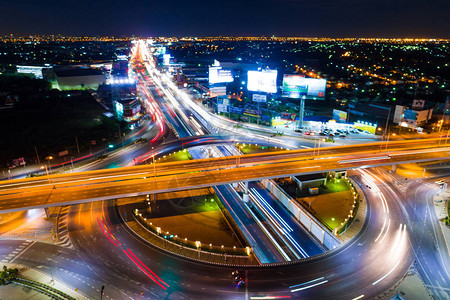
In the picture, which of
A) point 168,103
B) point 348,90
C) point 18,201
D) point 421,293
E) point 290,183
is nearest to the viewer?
point 421,293

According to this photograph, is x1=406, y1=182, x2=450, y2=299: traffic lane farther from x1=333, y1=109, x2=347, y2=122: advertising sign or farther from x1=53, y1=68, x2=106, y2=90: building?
x1=53, y1=68, x2=106, y2=90: building

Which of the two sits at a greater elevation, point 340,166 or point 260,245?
→ point 340,166

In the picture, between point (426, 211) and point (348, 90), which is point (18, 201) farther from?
point (348, 90)

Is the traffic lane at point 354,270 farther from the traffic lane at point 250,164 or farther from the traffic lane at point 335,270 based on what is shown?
the traffic lane at point 250,164

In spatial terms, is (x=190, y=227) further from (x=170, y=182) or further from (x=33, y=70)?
(x=33, y=70)

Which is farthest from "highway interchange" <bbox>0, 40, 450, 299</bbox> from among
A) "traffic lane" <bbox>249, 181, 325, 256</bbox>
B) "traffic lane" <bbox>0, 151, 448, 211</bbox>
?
"traffic lane" <bbox>249, 181, 325, 256</bbox>

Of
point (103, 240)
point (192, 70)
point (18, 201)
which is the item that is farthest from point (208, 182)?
point (192, 70)
